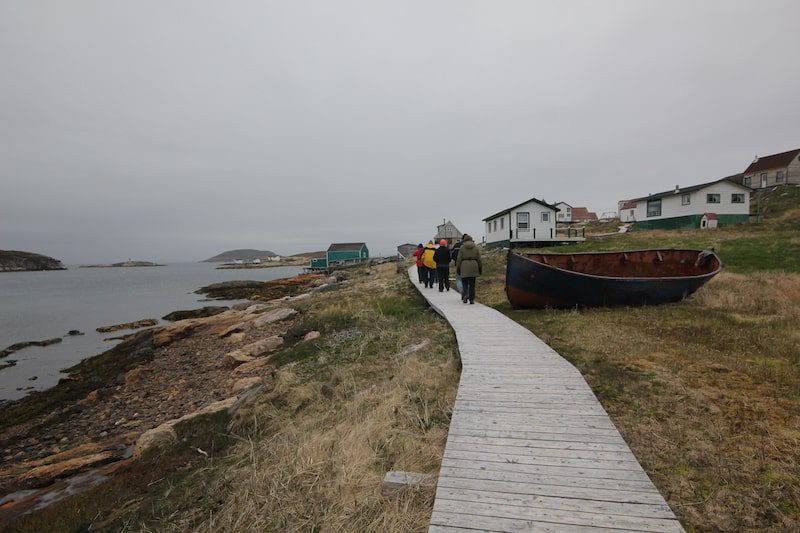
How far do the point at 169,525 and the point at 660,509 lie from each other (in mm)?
4568

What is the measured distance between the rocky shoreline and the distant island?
19978 cm

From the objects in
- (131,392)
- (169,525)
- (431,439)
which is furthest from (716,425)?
(131,392)

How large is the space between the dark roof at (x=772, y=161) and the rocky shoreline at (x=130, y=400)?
64.2 meters

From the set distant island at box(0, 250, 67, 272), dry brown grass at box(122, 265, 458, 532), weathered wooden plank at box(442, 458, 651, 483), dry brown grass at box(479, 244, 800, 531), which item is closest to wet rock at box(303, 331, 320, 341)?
dry brown grass at box(122, 265, 458, 532)

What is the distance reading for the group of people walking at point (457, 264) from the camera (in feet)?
39.3

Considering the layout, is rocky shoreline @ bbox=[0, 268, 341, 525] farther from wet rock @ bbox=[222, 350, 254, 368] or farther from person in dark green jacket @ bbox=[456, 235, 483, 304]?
person in dark green jacket @ bbox=[456, 235, 483, 304]

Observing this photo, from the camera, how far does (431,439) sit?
15.1 ft

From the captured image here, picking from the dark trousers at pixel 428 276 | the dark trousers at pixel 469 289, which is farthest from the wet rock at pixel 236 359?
the dark trousers at pixel 428 276

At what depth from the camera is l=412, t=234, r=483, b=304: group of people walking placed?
39.3 ft

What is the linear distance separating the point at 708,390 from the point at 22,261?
226 metres

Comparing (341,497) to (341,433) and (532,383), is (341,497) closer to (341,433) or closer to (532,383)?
(341,433)

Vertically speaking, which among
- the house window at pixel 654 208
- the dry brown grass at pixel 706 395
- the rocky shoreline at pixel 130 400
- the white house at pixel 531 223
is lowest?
Answer: the rocky shoreline at pixel 130 400

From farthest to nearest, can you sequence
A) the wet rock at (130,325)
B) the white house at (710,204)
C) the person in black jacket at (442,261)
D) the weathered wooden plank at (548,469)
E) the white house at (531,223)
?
the white house at (710,204)
the white house at (531,223)
the wet rock at (130,325)
the person in black jacket at (442,261)
the weathered wooden plank at (548,469)

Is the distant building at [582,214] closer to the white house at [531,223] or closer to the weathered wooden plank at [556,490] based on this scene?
the white house at [531,223]
